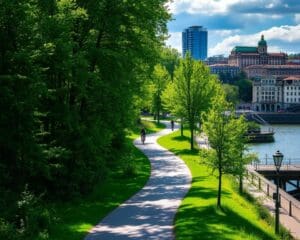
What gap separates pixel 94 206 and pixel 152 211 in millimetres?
2624

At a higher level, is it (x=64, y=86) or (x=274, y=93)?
(x=274, y=93)

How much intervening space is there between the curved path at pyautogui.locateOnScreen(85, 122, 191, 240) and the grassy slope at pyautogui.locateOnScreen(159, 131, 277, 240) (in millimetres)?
459

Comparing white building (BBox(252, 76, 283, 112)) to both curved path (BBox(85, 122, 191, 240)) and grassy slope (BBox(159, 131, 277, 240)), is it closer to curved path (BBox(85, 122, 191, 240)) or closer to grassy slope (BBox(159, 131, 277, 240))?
curved path (BBox(85, 122, 191, 240))

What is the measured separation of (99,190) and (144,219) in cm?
677

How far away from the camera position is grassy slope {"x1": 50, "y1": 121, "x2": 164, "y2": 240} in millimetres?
17812

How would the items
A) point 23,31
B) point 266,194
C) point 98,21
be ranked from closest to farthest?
point 23,31 → point 98,21 → point 266,194

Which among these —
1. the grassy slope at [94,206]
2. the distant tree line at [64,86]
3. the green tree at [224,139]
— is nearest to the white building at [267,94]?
the grassy slope at [94,206]

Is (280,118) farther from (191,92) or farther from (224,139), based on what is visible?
(224,139)

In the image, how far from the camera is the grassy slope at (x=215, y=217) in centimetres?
1761

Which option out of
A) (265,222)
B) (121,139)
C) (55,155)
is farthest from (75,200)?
(121,139)

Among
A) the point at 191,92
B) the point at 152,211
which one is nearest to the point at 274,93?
the point at 191,92

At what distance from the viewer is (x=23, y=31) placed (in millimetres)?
18984

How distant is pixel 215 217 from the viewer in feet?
65.3

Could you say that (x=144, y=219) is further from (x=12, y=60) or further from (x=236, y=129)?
(x=12, y=60)
